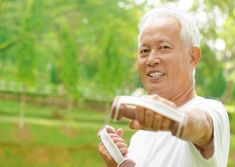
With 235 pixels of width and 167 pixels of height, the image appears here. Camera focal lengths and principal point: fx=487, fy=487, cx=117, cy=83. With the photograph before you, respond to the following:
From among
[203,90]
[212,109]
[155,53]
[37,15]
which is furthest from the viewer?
[203,90]

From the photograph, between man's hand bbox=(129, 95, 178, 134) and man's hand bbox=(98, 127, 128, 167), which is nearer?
man's hand bbox=(129, 95, 178, 134)

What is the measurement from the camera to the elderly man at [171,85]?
1.52 meters

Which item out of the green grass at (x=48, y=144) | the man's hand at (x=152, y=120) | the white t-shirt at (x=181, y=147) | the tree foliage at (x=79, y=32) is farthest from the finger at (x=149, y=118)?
the tree foliage at (x=79, y=32)

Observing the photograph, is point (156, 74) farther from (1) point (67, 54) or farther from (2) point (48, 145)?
(1) point (67, 54)

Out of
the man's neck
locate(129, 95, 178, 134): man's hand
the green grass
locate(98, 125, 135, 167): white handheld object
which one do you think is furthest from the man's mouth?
the green grass

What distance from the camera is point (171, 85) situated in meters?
1.71

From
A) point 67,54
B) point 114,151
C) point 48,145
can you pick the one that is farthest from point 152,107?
point 67,54

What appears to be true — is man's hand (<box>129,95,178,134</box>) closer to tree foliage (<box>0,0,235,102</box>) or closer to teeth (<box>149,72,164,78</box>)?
teeth (<box>149,72,164,78</box>)

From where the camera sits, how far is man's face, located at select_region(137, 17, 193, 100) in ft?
5.47

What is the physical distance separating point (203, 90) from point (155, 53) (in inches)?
1287

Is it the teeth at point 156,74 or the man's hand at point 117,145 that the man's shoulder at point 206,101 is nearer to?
the teeth at point 156,74

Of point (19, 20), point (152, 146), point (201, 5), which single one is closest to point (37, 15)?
point (19, 20)

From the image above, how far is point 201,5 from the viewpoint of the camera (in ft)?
70.0

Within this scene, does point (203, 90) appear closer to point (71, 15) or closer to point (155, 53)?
point (71, 15)
